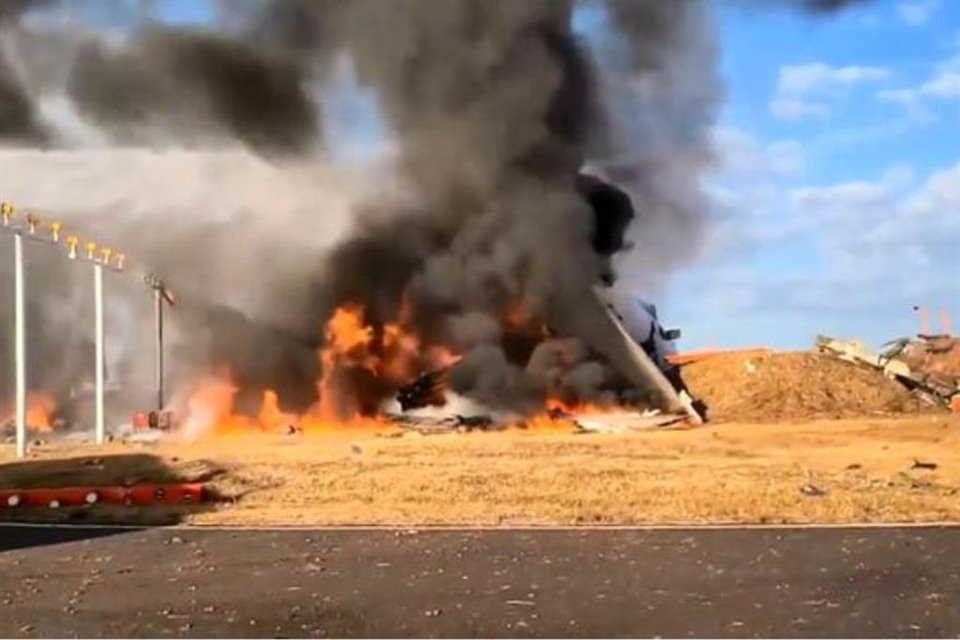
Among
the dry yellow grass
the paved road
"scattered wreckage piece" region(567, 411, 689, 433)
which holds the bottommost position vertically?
the paved road

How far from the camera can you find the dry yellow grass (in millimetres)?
14328

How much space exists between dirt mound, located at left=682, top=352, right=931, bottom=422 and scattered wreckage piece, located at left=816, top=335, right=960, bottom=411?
2.92ft

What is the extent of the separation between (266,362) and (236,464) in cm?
2043

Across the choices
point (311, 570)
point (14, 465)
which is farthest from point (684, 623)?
point (14, 465)

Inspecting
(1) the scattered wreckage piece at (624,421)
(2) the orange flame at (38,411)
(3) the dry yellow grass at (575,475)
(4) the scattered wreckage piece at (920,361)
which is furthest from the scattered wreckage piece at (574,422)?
(2) the orange flame at (38,411)

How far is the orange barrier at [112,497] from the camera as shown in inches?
635

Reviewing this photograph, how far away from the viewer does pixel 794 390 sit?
109 feet

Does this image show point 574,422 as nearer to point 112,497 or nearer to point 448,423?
point 448,423

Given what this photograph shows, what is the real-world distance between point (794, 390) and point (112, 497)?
2214cm

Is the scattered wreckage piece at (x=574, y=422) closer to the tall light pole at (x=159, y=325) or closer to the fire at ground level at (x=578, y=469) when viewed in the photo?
the fire at ground level at (x=578, y=469)

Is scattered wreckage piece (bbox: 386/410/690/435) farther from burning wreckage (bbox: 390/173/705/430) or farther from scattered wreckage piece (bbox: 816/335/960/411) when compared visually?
scattered wreckage piece (bbox: 816/335/960/411)

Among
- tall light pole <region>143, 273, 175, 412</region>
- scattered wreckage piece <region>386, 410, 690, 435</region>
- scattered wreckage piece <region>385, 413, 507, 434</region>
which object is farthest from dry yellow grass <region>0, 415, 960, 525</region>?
tall light pole <region>143, 273, 175, 412</region>

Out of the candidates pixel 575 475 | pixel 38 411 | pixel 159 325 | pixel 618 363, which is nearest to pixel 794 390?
pixel 618 363

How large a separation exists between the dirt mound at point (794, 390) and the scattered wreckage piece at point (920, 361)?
0.89m
